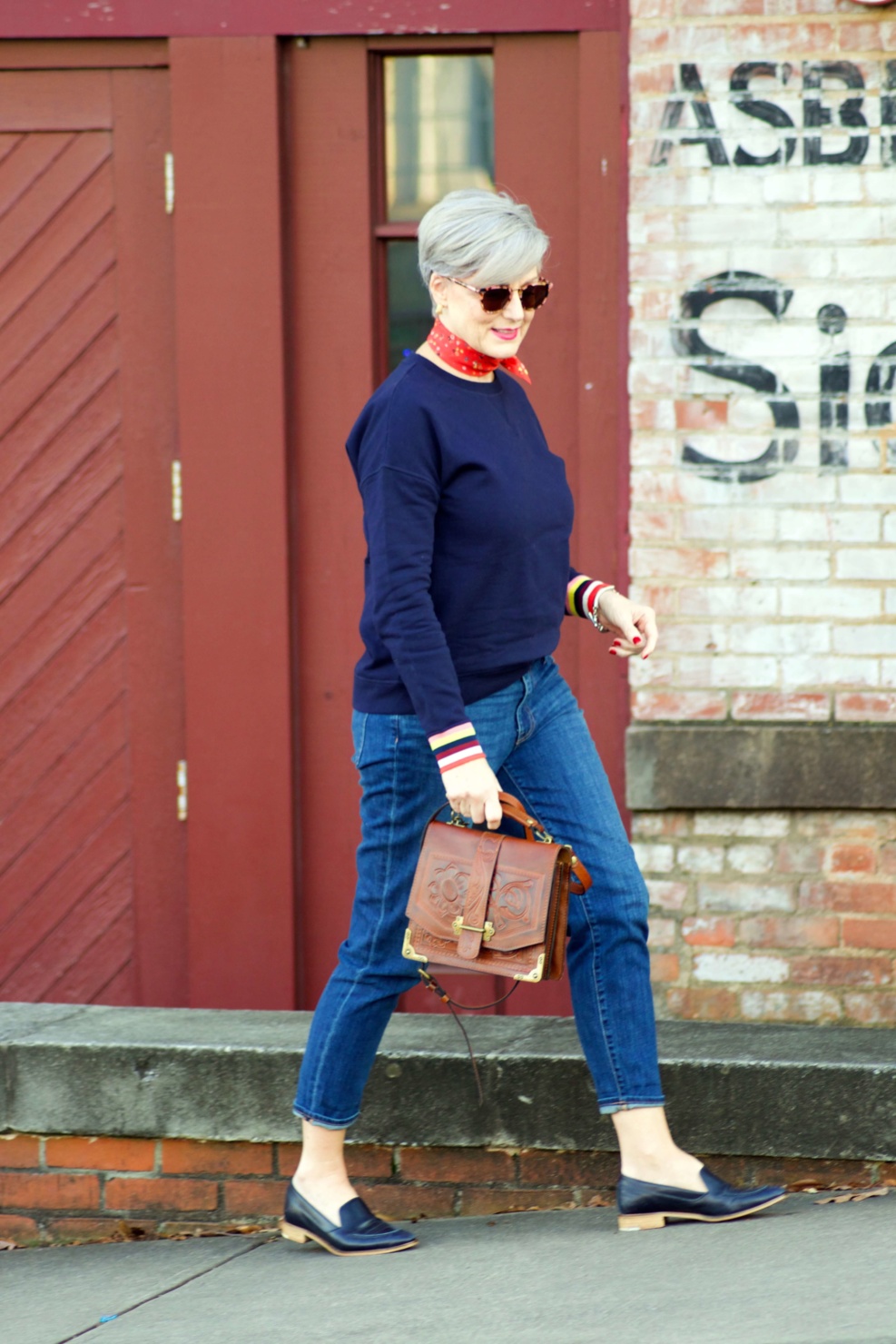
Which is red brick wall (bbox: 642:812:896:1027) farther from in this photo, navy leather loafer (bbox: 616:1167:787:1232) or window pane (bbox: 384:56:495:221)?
window pane (bbox: 384:56:495:221)

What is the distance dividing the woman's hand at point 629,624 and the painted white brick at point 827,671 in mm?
924

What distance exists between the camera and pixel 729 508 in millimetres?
3916

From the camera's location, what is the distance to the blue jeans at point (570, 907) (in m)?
2.95

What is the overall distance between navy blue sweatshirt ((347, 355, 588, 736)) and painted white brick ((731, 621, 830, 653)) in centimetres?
103

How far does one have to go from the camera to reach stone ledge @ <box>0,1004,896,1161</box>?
3.28m

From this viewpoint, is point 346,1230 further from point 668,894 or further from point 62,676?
point 62,676

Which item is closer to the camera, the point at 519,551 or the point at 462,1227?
the point at 519,551

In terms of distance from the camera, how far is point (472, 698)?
2.94 m

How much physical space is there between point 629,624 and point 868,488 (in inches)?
43.8

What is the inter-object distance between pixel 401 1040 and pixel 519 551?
4.12 feet

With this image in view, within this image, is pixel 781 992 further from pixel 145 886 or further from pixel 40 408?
pixel 40 408

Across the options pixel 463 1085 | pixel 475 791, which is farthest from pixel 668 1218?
pixel 475 791

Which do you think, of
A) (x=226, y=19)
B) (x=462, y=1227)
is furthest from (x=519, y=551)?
(x=226, y=19)

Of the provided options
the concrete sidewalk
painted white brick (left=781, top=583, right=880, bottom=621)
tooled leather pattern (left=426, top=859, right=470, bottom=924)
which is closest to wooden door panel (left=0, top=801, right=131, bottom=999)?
the concrete sidewalk
